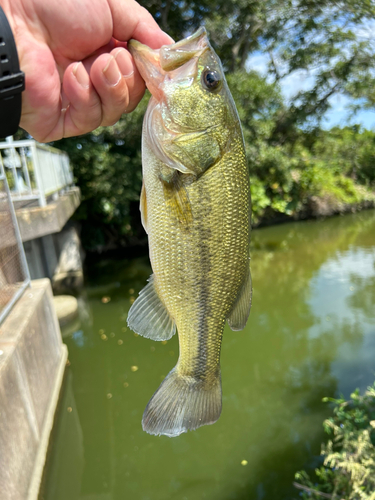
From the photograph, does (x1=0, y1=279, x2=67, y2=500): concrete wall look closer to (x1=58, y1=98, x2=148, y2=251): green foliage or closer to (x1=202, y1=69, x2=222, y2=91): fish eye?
(x1=202, y1=69, x2=222, y2=91): fish eye

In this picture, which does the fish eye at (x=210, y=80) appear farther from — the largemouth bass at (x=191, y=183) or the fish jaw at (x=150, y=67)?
the fish jaw at (x=150, y=67)

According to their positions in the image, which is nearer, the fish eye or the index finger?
the fish eye

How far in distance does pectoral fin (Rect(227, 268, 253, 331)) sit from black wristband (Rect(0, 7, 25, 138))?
3.44 feet

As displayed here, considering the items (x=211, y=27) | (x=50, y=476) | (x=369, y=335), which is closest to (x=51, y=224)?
(x=50, y=476)

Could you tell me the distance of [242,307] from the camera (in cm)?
148

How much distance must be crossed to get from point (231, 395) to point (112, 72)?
451cm

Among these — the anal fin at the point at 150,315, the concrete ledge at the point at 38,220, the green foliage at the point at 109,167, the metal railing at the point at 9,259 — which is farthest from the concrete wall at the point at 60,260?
the anal fin at the point at 150,315

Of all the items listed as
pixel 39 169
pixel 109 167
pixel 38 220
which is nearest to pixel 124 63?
pixel 38 220

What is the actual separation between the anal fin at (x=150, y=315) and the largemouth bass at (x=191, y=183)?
0.27 ft

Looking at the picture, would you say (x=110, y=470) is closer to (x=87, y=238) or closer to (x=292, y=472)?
(x=292, y=472)

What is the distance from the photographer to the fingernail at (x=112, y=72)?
1.33 metres

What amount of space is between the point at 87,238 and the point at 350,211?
11102mm

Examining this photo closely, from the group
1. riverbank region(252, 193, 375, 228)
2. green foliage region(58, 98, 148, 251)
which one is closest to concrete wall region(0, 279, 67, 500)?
green foliage region(58, 98, 148, 251)

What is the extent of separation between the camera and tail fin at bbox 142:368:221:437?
1.38m
